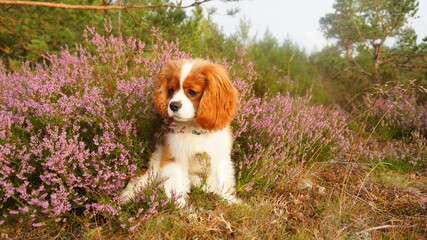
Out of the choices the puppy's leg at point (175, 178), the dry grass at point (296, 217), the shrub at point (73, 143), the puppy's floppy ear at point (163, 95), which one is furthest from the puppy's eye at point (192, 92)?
the dry grass at point (296, 217)

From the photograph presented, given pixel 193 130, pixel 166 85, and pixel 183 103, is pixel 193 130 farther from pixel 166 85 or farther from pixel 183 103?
pixel 166 85

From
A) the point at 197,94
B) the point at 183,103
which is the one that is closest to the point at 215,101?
the point at 197,94

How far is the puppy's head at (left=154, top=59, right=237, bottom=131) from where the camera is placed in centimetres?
233

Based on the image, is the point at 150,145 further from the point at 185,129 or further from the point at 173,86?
the point at 173,86

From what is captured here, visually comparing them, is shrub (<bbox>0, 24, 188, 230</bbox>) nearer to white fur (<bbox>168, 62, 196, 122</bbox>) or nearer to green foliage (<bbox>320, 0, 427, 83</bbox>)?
white fur (<bbox>168, 62, 196, 122</bbox>)

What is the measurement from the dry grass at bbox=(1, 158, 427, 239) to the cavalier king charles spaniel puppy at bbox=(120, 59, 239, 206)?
0.20 metres

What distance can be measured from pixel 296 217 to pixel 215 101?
134 cm

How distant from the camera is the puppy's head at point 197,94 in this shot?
233 cm

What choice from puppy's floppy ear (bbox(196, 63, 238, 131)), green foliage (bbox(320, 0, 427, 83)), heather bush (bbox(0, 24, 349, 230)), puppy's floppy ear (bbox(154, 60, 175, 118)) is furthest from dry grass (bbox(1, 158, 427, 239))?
green foliage (bbox(320, 0, 427, 83))

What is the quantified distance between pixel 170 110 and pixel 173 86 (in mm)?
303

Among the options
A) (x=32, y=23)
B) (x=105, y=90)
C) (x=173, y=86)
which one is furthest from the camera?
(x=32, y=23)

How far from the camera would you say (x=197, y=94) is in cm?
245

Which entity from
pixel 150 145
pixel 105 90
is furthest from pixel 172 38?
pixel 150 145

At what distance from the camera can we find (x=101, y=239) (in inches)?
77.9
